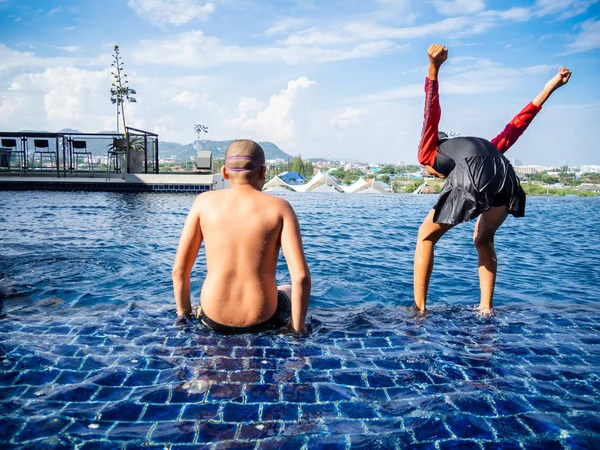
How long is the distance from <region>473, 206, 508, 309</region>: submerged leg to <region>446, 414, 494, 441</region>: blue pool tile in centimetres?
195

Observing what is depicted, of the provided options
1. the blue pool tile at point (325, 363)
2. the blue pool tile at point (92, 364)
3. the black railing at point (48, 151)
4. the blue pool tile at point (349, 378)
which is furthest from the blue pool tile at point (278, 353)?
the black railing at point (48, 151)

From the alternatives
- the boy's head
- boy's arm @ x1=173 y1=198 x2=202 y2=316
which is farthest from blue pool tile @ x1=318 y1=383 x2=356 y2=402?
the boy's head

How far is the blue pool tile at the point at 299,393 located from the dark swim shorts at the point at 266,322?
62 centimetres

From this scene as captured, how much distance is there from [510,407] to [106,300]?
3618mm

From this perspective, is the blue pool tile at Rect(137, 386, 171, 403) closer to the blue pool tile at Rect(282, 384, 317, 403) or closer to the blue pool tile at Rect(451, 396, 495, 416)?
the blue pool tile at Rect(282, 384, 317, 403)

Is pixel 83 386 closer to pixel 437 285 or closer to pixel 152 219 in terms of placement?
pixel 437 285

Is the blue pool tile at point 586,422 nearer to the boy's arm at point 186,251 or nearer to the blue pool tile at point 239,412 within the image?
the blue pool tile at point 239,412

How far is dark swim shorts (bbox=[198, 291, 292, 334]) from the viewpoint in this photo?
9.89ft

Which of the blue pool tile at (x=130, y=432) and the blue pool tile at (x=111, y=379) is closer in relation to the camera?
the blue pool tile at (x=130, y=432)

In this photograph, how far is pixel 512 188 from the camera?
3551mm

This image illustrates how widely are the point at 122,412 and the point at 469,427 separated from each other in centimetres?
162

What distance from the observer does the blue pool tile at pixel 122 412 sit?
2.12m

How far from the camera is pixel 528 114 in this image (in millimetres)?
3807

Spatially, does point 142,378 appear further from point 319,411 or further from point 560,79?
point 560,79
